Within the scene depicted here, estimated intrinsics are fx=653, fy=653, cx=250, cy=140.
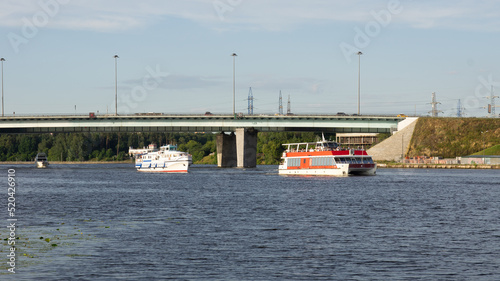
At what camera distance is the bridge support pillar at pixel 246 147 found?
7308 inches

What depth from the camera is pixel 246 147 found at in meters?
189

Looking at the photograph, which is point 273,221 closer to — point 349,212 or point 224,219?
point 224,219

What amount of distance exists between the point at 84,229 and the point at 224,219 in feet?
36.5

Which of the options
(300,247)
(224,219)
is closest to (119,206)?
(224,219)

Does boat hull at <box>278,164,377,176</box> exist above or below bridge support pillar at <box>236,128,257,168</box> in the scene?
below

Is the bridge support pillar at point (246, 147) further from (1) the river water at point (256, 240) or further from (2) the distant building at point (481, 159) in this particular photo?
(1) the river water at point (256, 240)

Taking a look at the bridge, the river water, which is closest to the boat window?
the bridge

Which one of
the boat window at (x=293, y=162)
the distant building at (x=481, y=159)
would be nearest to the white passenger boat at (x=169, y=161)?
the boat window at (x=293, y=162)

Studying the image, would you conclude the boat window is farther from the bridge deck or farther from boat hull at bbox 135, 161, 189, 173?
the bridge deck

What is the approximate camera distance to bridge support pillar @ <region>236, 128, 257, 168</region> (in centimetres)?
18562

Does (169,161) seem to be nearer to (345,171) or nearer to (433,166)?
(345,171)

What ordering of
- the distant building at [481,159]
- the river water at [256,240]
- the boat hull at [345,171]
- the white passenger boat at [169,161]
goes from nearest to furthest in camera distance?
the river water at [256,240] → the boat hull at [345,171] → the white passenger boat at [169,161] → the distant building at [481,159]

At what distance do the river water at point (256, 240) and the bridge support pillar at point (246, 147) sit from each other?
386ft

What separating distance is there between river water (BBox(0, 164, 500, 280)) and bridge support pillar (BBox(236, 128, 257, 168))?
118 meters
